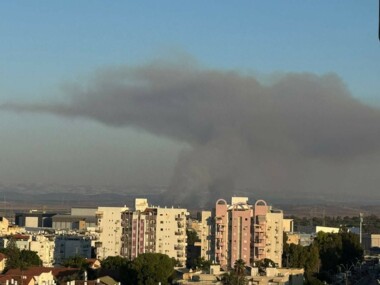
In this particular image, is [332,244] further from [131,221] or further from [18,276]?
[18,276]

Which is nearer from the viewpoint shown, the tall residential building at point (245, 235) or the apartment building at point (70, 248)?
the tall residential building at point (245, 235)

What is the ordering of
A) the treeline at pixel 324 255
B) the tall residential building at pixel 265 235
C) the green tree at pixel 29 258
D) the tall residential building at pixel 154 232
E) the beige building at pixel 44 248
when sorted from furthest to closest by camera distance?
1. the tall residential building at pixel 154 232
2. the beige building at pixel 44 248
3. the tall residential building at pixel 265 235
4. the treeline at pixel 324 255
5. the green tree at pixel 29 258

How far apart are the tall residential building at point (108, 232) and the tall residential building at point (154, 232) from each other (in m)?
0.59

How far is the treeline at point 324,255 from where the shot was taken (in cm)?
11377

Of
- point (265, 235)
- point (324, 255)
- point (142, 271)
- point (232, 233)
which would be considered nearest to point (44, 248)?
point (232, 233)

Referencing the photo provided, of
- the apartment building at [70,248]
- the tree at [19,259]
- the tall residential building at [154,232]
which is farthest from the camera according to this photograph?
the apartment building at [70,248]

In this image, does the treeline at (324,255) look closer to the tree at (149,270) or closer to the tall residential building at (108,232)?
the tree at (149,270)

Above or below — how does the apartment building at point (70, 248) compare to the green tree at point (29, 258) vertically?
above

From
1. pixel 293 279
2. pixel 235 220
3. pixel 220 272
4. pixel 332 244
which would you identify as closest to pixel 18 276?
pixel 220 272

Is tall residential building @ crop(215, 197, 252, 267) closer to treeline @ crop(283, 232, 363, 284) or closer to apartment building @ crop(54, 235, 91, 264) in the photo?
treeline @ crop(283, 232, 363, 284)

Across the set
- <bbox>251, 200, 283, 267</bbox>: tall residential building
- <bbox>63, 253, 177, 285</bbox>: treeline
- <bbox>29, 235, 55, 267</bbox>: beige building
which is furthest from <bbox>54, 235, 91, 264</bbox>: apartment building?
<bbox>63, 253, 177, 285</bbox>: treeline

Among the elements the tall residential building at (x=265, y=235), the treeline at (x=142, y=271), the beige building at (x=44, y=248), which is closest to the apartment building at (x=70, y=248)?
the beige building at (x=44, y=248)

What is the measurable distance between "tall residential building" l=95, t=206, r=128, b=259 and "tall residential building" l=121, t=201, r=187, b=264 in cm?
59

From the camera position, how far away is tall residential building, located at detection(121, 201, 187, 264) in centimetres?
12266
